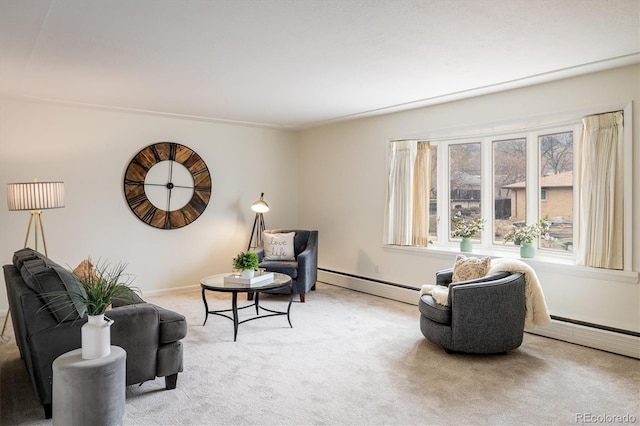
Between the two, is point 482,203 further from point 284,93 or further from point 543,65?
point 284,93

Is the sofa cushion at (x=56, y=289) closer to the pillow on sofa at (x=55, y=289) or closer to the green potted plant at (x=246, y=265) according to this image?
the pillow on sofa at (x=55, y=289)

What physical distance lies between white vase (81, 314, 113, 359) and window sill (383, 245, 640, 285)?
3694 mm

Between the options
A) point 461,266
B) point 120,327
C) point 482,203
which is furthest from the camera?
point 482,203

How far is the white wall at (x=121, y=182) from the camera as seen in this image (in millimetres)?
5043

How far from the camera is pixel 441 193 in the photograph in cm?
550

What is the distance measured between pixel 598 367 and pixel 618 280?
770mm

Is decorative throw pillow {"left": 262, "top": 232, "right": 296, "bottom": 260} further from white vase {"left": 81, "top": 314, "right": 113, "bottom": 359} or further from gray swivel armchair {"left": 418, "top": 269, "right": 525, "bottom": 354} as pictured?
white vase {"left": 81, "top": 314, "right": 113, "bottom": 359}

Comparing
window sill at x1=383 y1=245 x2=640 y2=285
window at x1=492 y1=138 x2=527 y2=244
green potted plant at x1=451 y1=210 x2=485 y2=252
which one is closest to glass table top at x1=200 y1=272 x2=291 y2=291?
window sill at x1=383 y1=245 x2=640 y2=285

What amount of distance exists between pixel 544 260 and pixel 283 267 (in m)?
2.84

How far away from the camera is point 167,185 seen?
19.7ft

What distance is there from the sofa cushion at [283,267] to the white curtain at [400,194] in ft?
4.05

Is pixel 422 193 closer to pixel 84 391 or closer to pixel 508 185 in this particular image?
pixel 508 185

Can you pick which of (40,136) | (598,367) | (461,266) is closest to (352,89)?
(461,266)

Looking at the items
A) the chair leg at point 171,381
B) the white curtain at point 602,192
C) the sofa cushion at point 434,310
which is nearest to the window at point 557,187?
the white curtain at point 602,192
